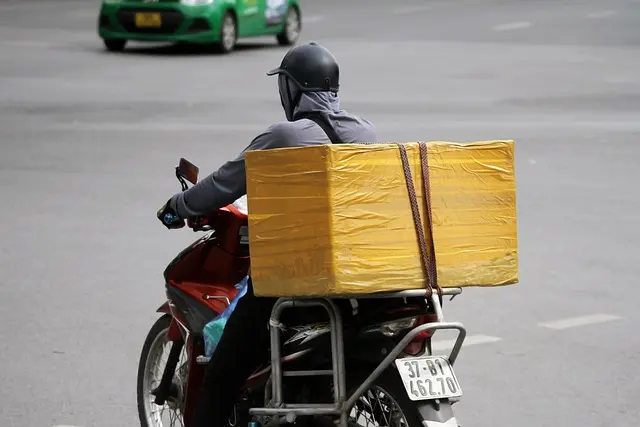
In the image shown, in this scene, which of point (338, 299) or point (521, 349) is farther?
point (521, 349)

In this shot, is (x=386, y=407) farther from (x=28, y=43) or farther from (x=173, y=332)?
(x=28, y=43)

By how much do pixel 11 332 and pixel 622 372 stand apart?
323 centimetres

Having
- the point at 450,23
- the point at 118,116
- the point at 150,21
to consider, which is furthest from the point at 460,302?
the point at 450,23

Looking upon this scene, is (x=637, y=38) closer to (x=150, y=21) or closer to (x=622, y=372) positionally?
(x=150, y=21)

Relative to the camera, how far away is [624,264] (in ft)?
30.2

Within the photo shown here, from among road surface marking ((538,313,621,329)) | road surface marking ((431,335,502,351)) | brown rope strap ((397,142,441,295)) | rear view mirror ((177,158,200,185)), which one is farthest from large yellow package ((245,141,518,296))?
road surface marking ((538,313,621,329))

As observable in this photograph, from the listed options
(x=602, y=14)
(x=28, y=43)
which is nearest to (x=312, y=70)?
(x=28, y=43)

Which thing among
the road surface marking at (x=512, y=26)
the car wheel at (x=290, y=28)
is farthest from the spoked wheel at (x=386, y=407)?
the road surface marking at (x=512, y=26)

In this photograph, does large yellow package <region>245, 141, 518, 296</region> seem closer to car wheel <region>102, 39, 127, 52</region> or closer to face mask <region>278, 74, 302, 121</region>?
face mask <region>278, 74, 302, 121</region>

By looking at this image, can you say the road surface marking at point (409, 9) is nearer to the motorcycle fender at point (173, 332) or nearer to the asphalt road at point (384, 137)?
the asphalt road at point (384, 137)

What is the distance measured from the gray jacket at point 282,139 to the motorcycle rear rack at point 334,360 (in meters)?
0.49

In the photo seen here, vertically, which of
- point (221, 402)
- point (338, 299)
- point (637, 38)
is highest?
point (338, 299)

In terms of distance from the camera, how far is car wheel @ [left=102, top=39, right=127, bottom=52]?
75.4 ft

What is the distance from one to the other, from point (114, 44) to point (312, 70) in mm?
18539
